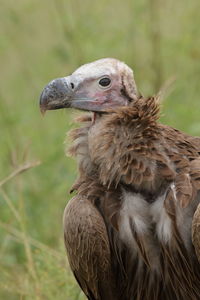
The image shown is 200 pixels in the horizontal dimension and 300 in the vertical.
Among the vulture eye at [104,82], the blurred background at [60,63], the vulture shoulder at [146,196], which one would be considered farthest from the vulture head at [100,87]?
the blurred background at [60,63]

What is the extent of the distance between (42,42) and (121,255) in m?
5.09

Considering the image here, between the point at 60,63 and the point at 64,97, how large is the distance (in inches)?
152

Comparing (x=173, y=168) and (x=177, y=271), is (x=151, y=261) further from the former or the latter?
(x=173, y=168)

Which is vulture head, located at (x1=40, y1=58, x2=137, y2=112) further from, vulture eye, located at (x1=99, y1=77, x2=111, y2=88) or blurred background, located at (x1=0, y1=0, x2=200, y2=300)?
blurred background, located at (x1=0, y1=0, x2=200, y2=300)

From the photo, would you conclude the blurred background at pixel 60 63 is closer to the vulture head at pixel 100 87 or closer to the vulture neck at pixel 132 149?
the vulture head at pixel 100 87

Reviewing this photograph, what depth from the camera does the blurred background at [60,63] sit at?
7984mm

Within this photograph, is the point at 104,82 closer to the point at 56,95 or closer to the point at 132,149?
the point at 56,95

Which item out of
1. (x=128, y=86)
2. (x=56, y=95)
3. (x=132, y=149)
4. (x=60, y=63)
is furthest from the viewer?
(x=60, y=63)

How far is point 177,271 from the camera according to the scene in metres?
5.29

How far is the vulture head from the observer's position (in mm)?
5578

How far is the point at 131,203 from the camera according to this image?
535cm

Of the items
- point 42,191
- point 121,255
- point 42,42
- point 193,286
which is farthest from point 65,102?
point 42,42

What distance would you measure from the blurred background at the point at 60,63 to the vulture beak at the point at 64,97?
1635mm

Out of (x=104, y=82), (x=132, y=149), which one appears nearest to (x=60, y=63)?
(x=104, y=82)
